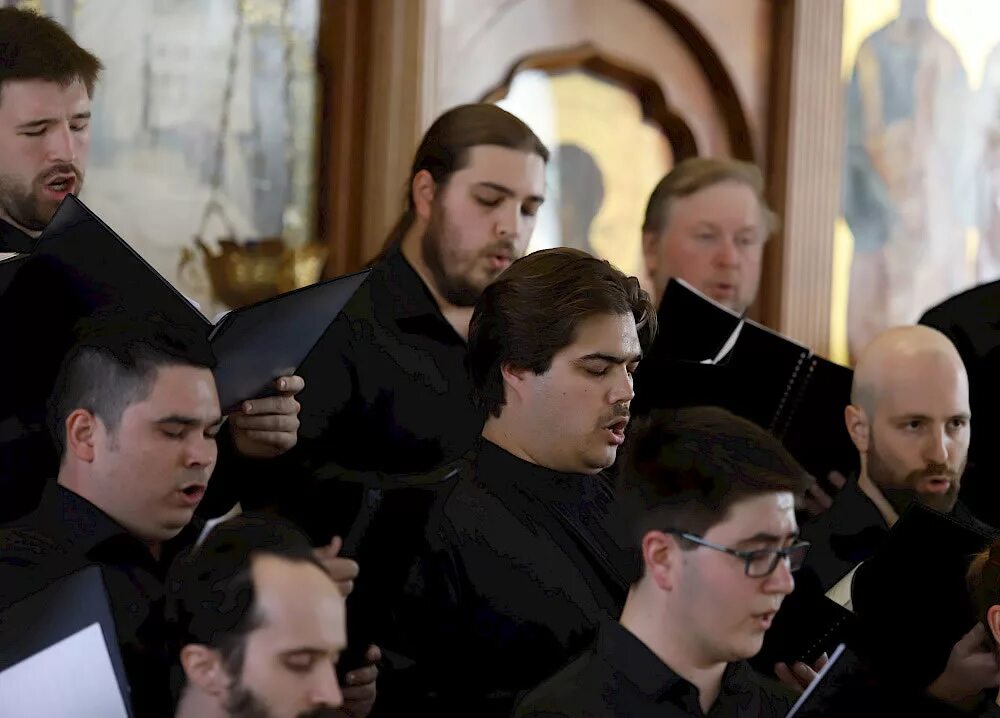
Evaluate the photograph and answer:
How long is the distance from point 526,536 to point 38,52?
46.6 inches

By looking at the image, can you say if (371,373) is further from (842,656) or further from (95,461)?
(842,656)

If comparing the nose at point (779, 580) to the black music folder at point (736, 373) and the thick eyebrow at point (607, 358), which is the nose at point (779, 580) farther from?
the black music folder at point (736, 373)

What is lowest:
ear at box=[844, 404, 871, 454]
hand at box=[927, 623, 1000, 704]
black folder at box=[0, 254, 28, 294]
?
hand at box=[927, 623, 1000, 704]

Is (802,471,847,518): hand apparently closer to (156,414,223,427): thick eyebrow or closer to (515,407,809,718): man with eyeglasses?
(515,407,809,718): man with eyeglasses

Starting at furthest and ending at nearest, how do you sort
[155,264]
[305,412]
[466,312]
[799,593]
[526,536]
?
[155,264] < [466,312] < [305,412] < [799,593] < [526,536]

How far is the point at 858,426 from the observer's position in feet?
10.7

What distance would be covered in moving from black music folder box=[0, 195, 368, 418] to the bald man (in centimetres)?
120

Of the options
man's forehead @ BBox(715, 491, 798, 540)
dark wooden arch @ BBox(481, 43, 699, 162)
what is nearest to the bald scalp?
man's forehead @ BBox(715, 491, 798, 540)

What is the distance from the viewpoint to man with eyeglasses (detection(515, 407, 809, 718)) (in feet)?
7.23

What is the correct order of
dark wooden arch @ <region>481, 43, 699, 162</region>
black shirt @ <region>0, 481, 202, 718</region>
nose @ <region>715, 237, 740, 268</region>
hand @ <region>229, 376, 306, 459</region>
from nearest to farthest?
1. black shirt @ <region>0, 481, 202, 718</region>
2. hand @ <region>229, 376, 306, 459</region>
3. nose @ <region>715, 237, 740, 268</region>
4. dark wooden arch @ <region>481, 43, 699, 162</region>

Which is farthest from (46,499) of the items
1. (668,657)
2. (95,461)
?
(668,657)

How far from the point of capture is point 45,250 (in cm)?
240

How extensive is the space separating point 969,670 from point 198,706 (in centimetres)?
137

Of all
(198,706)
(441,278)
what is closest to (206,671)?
(198,706)
